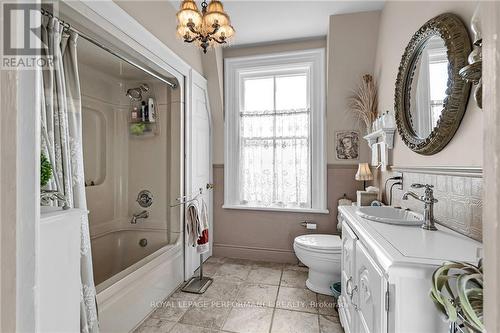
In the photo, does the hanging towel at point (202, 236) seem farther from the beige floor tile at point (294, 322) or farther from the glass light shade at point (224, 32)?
the glass light shade at point (224, 32)

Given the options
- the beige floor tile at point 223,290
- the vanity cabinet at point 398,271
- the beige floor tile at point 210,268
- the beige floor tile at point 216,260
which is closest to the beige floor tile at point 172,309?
the beige floor tile at point 223,290

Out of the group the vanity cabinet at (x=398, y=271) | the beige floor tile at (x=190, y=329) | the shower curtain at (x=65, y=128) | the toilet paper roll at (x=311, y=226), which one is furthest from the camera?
the toilet paper roll at (x=311, y=226)

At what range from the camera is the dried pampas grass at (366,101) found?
255 centimetres

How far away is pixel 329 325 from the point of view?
1852 mm

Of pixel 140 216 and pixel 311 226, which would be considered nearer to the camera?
pixel 140 216

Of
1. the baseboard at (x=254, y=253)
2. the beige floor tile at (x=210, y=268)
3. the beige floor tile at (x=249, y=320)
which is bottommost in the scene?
the beige floor tile at (x=249, y=320)

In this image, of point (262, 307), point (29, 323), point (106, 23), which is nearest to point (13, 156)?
point (29, 323)

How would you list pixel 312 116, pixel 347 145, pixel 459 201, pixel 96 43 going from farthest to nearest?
pixel 312 116, pixel 347 145, pixel 96 43, pixel 459 201

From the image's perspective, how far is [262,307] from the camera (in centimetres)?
207

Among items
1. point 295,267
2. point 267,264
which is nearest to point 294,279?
point 295,267

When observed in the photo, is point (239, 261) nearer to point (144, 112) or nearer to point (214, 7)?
point (144, 112)

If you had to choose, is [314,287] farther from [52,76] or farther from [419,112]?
[52,76]

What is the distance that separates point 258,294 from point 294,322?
478mm

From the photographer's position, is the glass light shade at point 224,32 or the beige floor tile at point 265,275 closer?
the glass light shade at point 224,32
